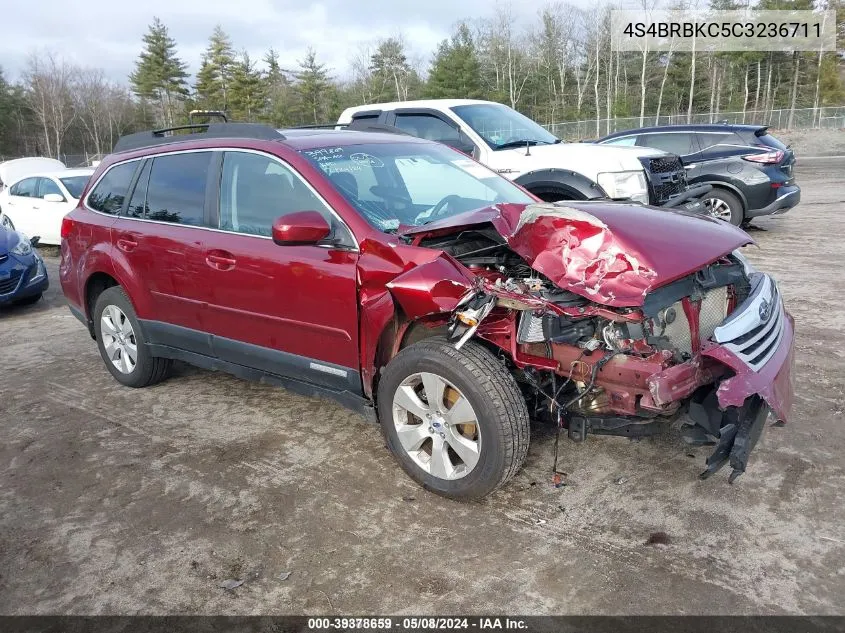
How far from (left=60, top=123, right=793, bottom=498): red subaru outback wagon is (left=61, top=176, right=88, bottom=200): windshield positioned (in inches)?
318

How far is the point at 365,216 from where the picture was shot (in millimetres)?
3516

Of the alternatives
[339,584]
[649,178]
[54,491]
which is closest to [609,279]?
[339,584]

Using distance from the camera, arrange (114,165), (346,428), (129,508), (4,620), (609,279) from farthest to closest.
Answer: (114,165), (346,428), (129,508), (609,279), (4,620)

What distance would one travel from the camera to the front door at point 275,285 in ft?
11.5

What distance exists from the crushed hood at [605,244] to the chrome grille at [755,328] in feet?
0.92

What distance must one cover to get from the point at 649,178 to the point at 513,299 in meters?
5.45

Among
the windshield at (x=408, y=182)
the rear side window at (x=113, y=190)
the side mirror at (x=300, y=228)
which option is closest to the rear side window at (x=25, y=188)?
the rear side window at (x=113, y=190)

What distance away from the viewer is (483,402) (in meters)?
2.95

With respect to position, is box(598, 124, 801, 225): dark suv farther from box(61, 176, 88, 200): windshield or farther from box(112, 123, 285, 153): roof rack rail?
box(61, 176, 88, 200): windshield

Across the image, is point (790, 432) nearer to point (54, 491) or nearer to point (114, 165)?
point (54, 491)

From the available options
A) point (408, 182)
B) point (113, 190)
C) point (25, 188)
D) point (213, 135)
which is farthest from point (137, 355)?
point (25, 188)

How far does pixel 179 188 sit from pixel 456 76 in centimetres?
5416

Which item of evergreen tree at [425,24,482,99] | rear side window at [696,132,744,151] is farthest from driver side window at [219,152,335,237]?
evergreen tree at [425,24,482,99]

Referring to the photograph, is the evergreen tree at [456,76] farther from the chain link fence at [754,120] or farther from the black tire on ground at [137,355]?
the black tire on ground at [137,355]
